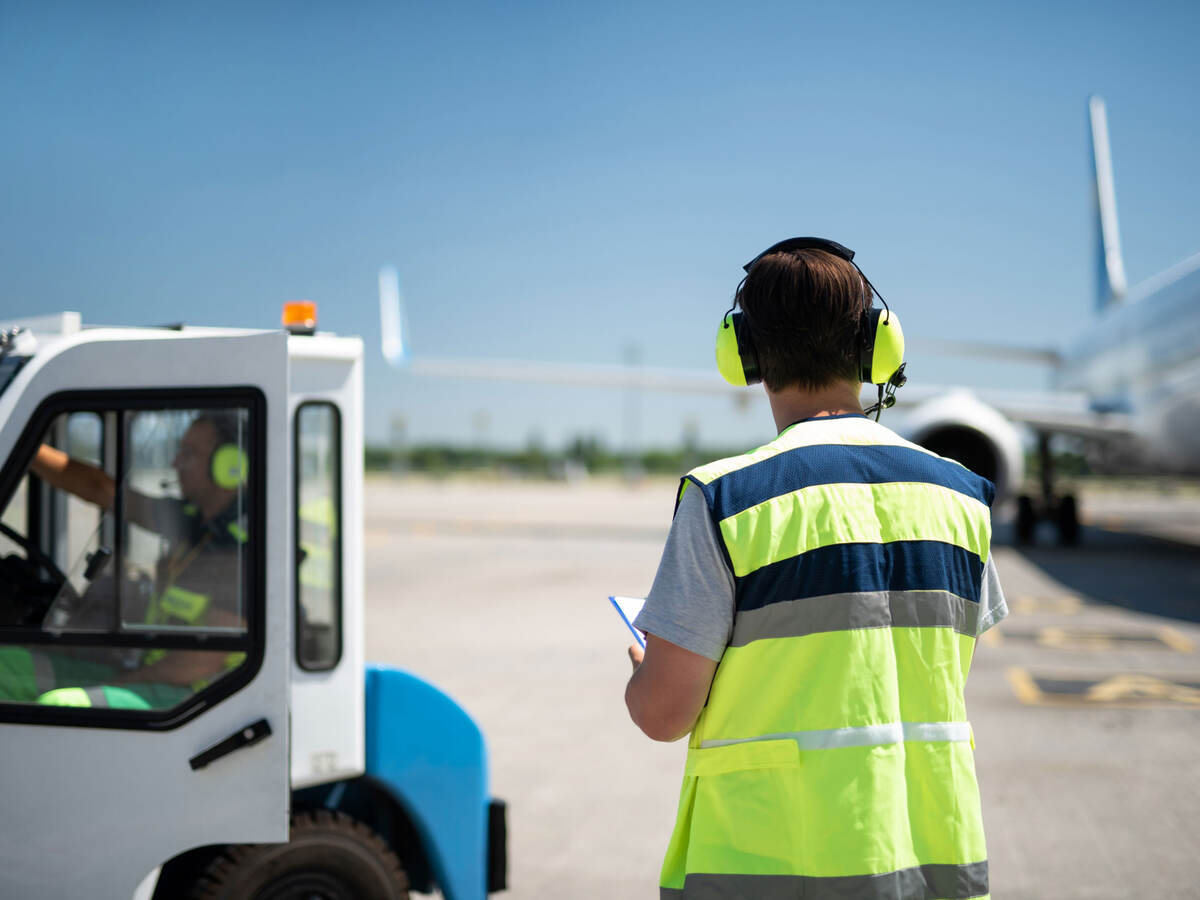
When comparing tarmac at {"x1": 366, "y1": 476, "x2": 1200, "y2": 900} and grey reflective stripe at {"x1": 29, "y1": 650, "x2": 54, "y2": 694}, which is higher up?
grey reflective stripe at {"x1": 29, "y1": 650, "x2": 54, "y2": 694}

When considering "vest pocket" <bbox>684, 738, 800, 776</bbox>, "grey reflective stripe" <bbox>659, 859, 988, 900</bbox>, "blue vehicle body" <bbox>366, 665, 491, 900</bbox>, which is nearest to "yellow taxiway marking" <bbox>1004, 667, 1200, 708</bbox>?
"blue vehicle body" <bbox>366, 665, 491, 900</bbox>

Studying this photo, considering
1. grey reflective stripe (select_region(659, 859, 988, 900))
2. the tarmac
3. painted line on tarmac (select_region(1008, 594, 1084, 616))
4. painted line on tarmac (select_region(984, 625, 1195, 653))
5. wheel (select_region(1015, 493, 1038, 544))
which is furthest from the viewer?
wheel (select_region(1015, 493, 1038, 544))

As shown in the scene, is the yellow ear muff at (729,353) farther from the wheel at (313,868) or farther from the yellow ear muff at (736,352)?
the wheel at (313,868)

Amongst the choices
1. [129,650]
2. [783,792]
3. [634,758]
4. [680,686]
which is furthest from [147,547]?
[634,758]

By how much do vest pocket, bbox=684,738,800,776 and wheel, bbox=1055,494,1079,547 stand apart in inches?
703

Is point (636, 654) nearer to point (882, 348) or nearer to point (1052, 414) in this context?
point (882, 348)

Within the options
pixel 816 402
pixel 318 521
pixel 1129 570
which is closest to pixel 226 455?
pixel 318 521

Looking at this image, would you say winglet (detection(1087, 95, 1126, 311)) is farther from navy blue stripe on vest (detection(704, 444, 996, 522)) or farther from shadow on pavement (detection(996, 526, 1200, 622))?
navy blue stripe on vest (detection(704, 444, 996, 522))

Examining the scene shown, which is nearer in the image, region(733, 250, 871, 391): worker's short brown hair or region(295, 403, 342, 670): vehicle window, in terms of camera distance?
region(733, 250, 871, 391): worker's short brown hair

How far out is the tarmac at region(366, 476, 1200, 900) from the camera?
13.3ft

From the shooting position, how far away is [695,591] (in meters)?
1.40

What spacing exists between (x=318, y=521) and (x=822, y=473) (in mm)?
1617

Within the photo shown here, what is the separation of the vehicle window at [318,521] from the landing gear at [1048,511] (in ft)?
54.6

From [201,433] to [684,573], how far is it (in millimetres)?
1493
